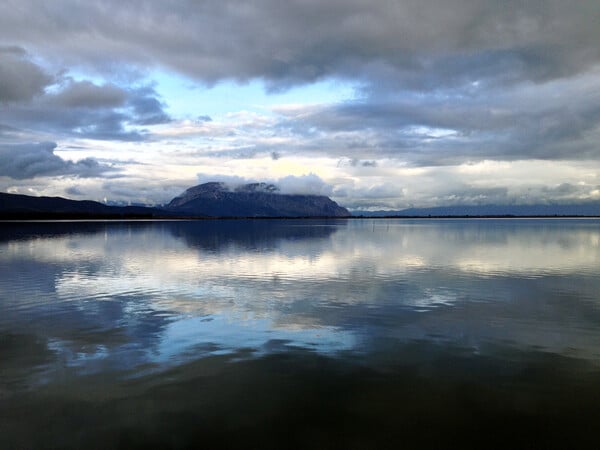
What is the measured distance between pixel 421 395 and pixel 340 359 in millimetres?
4114

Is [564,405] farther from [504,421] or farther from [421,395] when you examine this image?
[421,395]

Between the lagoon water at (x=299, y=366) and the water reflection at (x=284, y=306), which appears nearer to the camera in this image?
the lagoon water at (x=299, y=366)

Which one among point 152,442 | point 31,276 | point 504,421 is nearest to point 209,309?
point 152,442

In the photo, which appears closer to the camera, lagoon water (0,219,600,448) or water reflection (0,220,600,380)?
lagoon water (0,219,600,448)

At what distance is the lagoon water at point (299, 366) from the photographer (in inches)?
458

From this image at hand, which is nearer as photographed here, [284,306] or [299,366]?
[299,366]

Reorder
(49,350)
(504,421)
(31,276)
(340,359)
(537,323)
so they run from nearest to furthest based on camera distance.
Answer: (504,421) < (340,359) < (49,350) < (537,323) < (31,276)

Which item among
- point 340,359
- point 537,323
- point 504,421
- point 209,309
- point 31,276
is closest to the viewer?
point 504,421

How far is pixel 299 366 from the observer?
16.2 meters

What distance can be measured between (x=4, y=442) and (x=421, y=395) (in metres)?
12.4

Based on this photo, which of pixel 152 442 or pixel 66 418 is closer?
pixel 152 442

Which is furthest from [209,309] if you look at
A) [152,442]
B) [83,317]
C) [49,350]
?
[152,442]

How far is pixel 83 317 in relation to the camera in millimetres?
23984

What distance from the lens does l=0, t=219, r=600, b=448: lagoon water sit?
11633 millimetres
